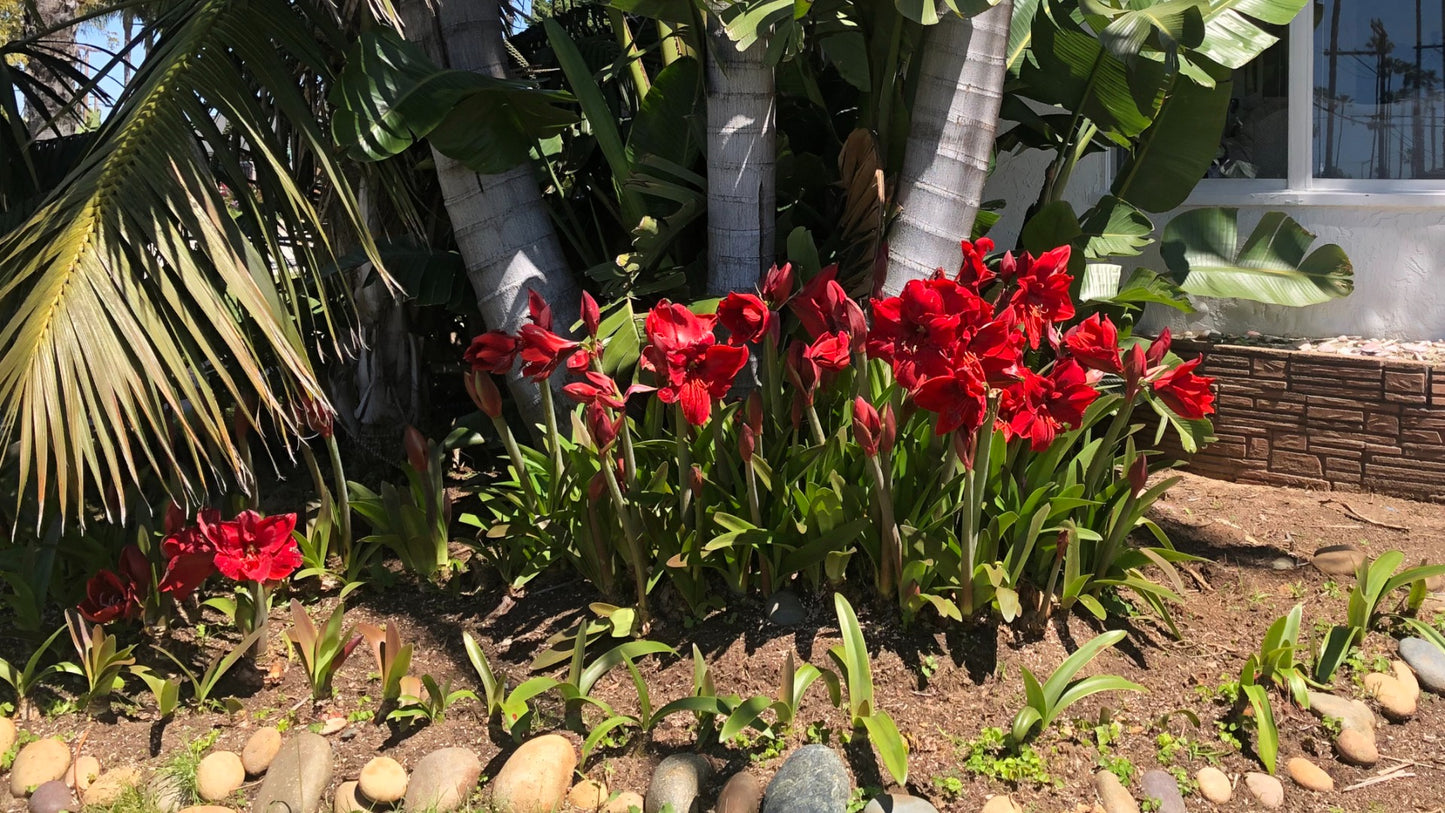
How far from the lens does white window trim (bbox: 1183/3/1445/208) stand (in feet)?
16.9

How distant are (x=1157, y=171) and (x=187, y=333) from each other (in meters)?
3.66

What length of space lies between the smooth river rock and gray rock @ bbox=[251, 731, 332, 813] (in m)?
0.24

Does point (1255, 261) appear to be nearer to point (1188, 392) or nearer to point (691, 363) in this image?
point (1188, 392)

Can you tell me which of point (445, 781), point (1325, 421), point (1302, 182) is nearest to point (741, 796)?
point (445, 781)

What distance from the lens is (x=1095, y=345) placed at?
2.94 metres

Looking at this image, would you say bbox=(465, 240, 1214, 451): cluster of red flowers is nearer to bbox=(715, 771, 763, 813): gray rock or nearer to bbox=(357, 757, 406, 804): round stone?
bbox=(715, 771, 763, 813): gray rock

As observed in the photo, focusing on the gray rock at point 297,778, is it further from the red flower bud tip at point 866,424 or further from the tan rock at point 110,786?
the red flower bud tip at point 866,424

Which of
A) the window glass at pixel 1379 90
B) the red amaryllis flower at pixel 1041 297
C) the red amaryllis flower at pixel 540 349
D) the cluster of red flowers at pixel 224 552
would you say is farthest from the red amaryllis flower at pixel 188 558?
the window glass at pixel 1379 90

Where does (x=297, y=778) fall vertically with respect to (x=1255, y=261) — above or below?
below

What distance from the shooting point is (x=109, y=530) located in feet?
13.0

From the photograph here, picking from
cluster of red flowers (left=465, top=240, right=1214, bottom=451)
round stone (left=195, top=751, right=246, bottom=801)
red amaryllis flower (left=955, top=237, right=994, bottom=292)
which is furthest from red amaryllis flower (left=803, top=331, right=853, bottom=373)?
round stone (left=195, top=751, right=246, bottom=801)

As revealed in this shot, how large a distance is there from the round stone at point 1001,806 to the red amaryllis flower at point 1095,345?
113 cm

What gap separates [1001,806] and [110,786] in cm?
231

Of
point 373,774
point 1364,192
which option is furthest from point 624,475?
point 1364,192
